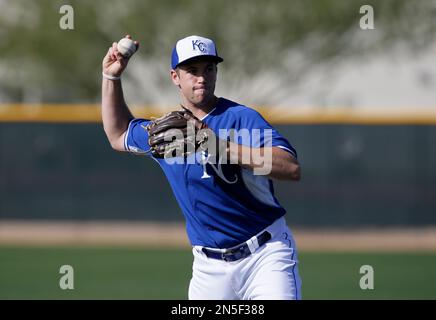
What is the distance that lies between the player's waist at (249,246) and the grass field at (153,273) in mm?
3914

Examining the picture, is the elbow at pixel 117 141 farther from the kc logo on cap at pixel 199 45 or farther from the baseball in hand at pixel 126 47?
the kc logo on cap at pixel 199 45

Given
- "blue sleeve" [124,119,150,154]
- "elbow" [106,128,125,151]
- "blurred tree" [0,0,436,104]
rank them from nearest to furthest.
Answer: "blue sleeve" [124,119,150,154] → "elbow" [106,128,125,151] → "blurred tree" [0,0,436,104]

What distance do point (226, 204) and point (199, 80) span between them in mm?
649

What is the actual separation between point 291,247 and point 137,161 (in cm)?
990

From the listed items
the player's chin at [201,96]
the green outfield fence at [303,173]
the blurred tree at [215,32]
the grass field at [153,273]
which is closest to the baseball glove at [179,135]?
the player's chin at [201,96]

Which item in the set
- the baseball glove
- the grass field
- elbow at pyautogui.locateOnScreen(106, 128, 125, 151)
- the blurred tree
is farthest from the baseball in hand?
the blurred tree

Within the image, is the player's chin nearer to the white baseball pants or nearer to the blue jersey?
the blue jersey

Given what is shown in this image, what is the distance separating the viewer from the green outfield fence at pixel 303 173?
47.0ft

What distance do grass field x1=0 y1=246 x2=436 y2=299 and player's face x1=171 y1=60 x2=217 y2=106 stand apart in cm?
418

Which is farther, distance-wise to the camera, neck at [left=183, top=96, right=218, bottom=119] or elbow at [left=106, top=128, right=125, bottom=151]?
elbow at [left=106, top=128, right=125, bottom=151]

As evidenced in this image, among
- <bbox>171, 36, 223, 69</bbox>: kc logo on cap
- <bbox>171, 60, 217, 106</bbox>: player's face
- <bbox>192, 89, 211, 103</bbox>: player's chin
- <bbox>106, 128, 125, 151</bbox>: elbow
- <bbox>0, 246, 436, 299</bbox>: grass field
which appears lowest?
<bbox>0, 246, 436, 299</bbox>: grass field

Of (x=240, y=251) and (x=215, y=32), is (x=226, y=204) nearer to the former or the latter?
(x=240, y=251)

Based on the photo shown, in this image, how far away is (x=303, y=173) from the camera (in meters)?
14.4

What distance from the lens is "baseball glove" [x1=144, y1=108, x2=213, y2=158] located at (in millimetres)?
4297
